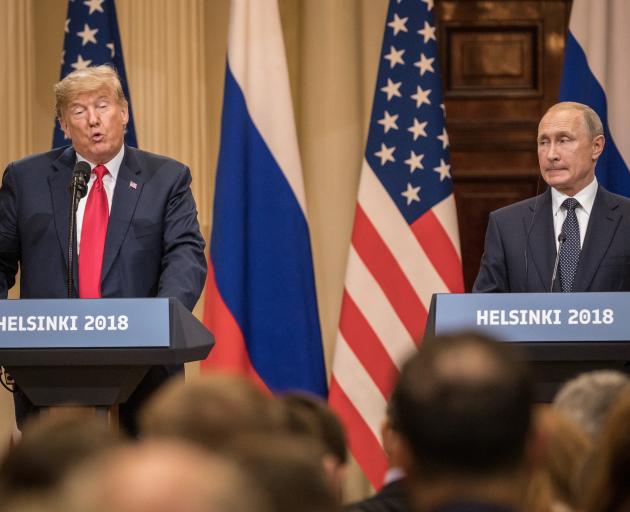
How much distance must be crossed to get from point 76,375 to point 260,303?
307 centimetres

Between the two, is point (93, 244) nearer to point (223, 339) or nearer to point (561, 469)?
point (223, 339)

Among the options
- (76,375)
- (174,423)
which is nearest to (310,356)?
(76,375)

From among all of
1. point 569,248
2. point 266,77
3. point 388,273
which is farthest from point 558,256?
point 266,77

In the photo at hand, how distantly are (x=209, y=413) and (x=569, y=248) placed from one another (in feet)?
9.80

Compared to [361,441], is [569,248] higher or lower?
higher

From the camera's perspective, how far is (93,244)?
14.1 ft

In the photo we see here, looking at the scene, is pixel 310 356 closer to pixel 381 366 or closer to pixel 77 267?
pixel 381 366

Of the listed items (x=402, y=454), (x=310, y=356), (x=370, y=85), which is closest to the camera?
(x=402, y=454)

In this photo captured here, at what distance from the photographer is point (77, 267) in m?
4.25

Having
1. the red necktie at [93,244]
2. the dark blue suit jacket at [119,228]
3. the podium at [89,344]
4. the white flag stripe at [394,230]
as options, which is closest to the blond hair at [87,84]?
the dark blue suit jacket at [119,228]

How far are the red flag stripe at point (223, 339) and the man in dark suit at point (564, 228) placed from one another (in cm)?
223

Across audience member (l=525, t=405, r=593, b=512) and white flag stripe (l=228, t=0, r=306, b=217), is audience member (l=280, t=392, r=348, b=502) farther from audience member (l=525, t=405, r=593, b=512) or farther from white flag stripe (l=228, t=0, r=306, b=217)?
white flag stripe (l=228, t=0, r=306, b=217)

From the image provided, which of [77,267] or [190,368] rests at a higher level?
[77,267]

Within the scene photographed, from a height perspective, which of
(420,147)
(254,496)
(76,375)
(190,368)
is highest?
(420,147)
